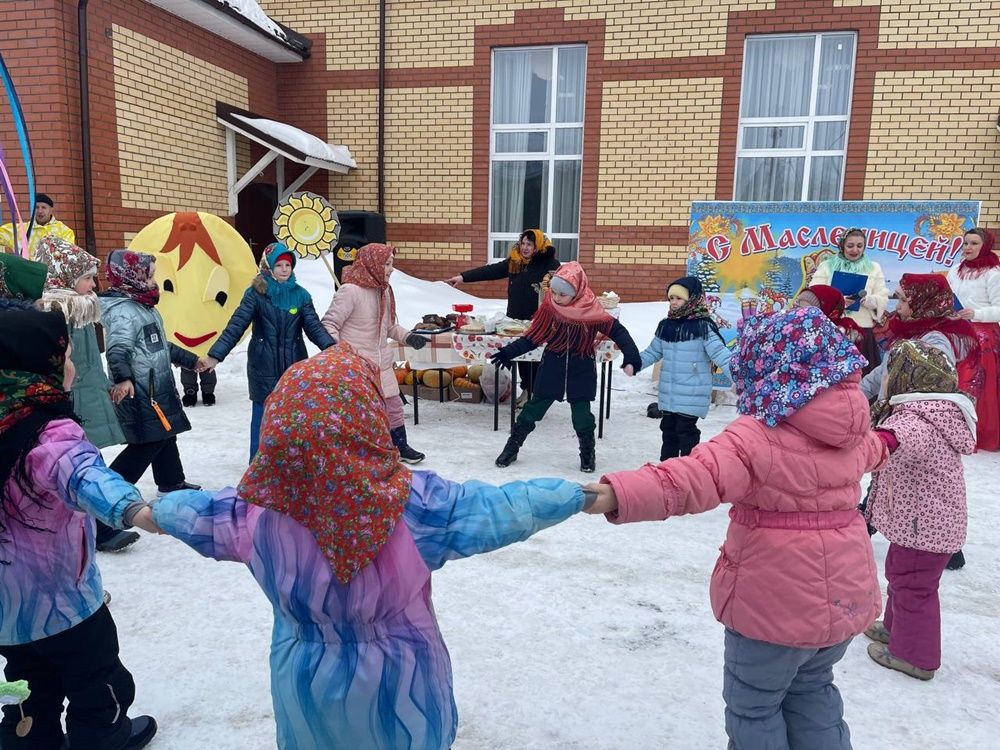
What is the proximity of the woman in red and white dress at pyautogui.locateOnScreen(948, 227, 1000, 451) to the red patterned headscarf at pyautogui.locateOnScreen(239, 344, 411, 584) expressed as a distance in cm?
608

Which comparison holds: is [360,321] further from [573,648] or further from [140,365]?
[573,648]

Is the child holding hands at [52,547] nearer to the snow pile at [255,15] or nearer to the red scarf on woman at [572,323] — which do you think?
the red scarf on woman at [572,323]

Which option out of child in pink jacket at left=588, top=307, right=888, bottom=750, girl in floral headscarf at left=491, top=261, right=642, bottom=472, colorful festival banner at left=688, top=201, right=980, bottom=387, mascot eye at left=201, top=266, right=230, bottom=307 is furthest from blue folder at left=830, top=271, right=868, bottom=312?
mascot eye at left=201, top=266, right=230, bottom=307

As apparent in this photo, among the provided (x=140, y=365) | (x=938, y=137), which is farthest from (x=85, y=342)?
(x=938, y=137)

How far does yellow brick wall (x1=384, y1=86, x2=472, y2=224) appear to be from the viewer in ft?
35.8

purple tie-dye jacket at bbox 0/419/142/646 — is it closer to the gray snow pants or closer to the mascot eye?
the gray snow pants

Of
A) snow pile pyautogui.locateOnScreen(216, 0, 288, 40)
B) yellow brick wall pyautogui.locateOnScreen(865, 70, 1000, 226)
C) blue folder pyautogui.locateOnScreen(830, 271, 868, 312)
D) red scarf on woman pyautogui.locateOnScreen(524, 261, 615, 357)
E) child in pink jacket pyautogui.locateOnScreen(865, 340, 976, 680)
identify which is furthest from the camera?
snow pile pyautogui.locateOnScreen(216, 0, 288, 40)

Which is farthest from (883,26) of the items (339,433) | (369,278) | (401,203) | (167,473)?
(339,433)

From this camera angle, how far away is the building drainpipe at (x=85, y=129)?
25.5ft

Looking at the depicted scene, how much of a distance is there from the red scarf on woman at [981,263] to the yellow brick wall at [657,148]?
4.46m

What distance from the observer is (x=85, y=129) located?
798cm

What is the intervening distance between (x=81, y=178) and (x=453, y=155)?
16.8ft

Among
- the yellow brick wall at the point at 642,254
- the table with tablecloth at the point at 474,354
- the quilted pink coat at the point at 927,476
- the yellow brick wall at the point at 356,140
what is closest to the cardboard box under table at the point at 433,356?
the table with tablecloth at the point at 474,354

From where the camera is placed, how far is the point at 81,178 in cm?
809
